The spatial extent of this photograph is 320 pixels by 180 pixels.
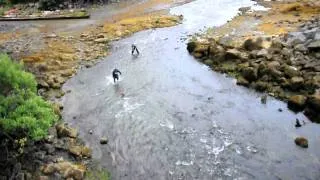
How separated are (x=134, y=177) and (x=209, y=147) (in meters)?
4.75

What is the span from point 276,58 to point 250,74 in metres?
3.24

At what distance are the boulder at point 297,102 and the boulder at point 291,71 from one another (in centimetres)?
295

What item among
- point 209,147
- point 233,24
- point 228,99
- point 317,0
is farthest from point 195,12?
point 209,147

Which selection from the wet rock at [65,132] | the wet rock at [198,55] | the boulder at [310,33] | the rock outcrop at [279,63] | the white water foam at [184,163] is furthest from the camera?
the wet rock at [198,55]

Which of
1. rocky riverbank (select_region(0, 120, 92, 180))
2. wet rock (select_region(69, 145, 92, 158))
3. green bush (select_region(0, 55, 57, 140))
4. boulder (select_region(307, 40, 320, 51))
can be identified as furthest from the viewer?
boulder (select_region(307, 40, 320, 51))

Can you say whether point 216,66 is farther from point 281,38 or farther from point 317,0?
Result: point 317,0

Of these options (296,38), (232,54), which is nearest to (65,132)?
(232,54)

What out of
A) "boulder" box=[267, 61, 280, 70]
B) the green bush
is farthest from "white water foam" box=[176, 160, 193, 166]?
"boulder" box=[267, 61, 280, 70]

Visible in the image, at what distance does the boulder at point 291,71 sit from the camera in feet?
98.1

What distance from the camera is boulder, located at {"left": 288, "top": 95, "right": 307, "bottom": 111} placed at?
88.2 ft

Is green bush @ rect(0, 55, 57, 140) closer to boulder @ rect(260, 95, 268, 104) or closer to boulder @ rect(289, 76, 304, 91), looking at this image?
boulder @ rect(260, 95, 268, 104)

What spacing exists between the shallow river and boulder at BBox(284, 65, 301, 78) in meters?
2.92

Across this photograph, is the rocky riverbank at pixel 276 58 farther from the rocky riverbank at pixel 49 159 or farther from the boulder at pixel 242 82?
the rocky riverbank at pixel 49 159

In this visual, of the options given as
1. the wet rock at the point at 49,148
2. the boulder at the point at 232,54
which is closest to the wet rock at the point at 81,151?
the wet rock at the point at 49,148
